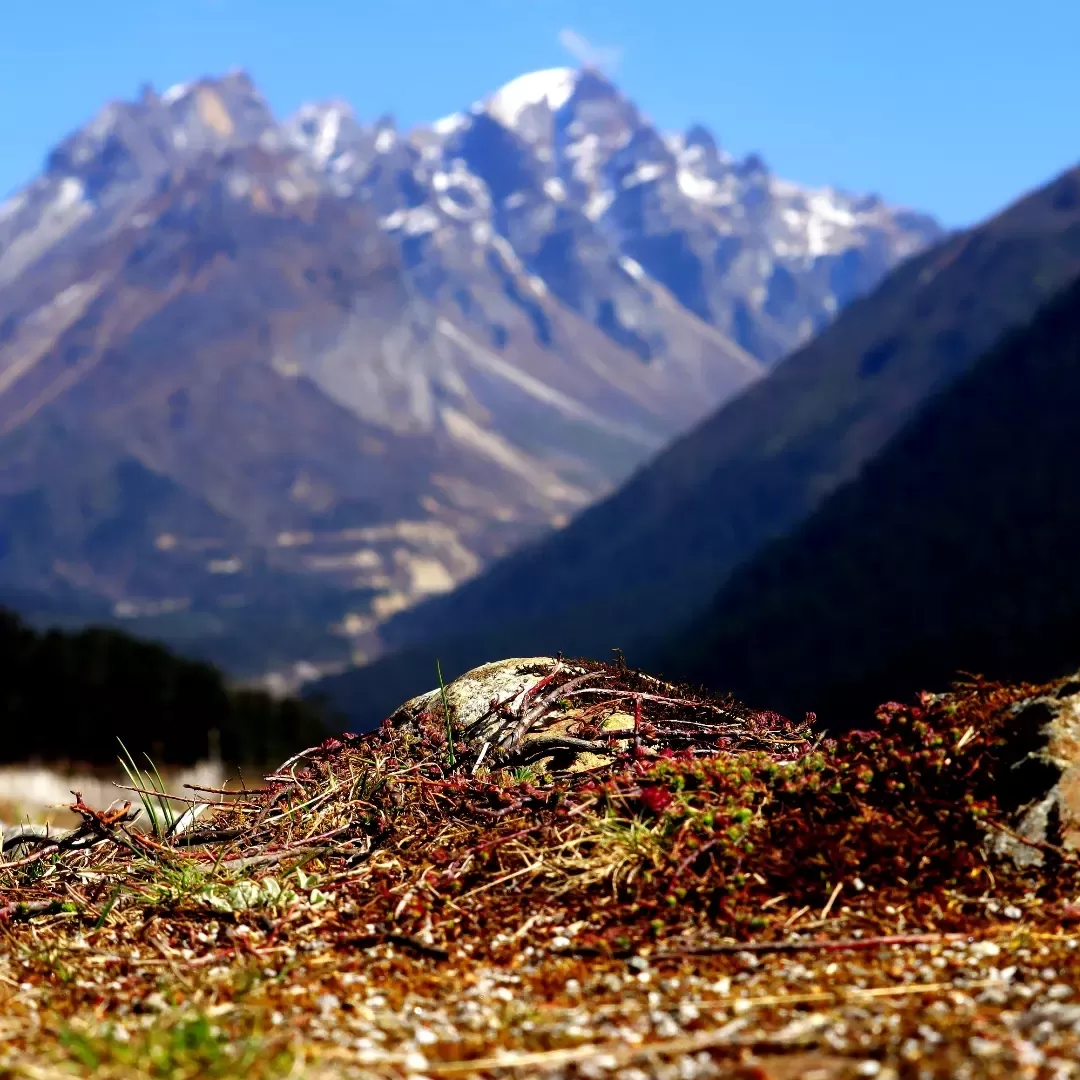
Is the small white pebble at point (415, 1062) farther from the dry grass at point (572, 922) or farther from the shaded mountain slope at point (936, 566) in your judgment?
the shaded mountain slope at point (936, 566)

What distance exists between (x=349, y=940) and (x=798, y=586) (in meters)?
168

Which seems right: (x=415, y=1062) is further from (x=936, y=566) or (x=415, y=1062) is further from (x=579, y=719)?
(x=936, y=566)

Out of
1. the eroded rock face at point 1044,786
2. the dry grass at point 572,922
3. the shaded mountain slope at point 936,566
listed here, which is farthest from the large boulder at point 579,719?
the shaded mountain slope at point 936,566

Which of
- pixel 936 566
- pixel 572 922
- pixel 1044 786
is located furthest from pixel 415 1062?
pixel 936 566

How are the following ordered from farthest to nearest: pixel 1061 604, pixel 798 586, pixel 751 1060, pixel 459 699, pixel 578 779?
pixel 798 586, pixel 1061 604, pixel 459 699, pixel 578 779, pixel 751 1060

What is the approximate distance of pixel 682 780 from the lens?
6.96 meters

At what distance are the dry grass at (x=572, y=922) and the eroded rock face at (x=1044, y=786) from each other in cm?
11

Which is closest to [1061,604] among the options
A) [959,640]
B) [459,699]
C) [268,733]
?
[959,640]

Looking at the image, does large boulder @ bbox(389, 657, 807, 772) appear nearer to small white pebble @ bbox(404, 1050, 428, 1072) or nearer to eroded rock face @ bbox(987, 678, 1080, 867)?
eroded rock face @ bbox(987, 678, 1080, 867)

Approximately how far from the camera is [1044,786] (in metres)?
6.63

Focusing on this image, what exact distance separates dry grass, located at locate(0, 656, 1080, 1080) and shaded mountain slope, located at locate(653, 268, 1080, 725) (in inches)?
4363

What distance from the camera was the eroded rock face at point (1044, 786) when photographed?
6488 mm

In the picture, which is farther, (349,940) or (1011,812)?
(1011,812)

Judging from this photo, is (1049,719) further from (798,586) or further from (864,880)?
(798,586)
